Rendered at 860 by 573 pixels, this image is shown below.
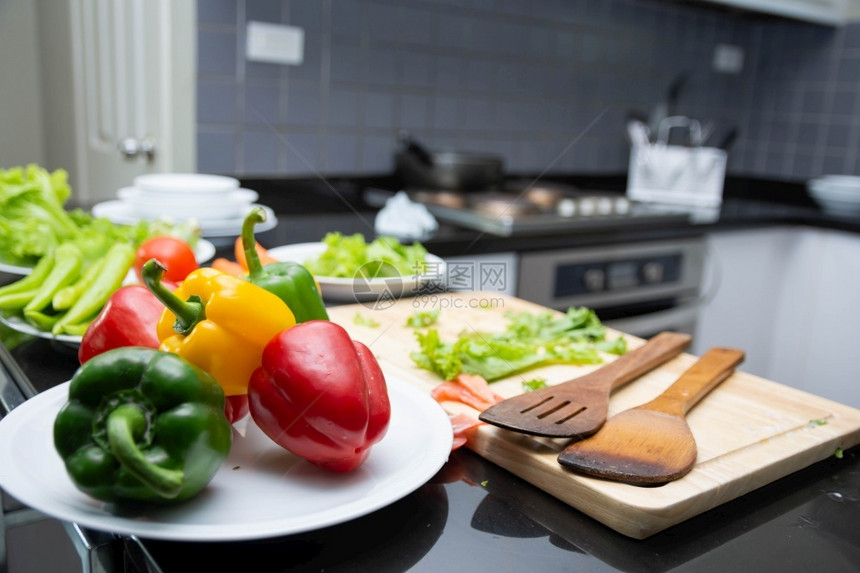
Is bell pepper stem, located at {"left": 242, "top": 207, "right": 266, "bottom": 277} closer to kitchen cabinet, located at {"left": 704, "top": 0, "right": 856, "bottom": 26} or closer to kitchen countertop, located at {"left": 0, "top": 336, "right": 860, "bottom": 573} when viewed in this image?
kitchen countertop, located at {"left": 0, "top": 336, "right": 860, "bottom": 573}

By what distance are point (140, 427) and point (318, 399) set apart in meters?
0.11

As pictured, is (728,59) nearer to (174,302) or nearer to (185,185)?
(185,185)

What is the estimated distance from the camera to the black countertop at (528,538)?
0.47 metres

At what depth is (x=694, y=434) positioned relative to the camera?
2.17 ft

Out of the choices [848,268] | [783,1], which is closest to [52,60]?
[783,1]

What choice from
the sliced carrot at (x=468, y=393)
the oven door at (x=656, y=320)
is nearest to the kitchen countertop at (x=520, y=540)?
the sliced carrot at (x=468, y=393)

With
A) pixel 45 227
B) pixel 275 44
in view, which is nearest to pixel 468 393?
pixel 45 227

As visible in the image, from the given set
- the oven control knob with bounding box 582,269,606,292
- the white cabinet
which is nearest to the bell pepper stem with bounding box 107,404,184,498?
the oven control knob with bounding box 582,269,606,292

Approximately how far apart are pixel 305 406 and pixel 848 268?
2.01 m

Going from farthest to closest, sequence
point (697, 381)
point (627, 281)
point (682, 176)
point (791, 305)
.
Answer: point (682, 176) < point (791, 305) < point (627, 281) < point (697, 381)

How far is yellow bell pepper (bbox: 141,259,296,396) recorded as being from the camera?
515 millimetres

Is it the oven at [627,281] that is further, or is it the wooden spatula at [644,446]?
the oven at [627,281]

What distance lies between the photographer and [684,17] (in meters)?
2.69

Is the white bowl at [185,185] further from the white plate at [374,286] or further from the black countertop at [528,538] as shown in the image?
the black countertop at [528,538]
